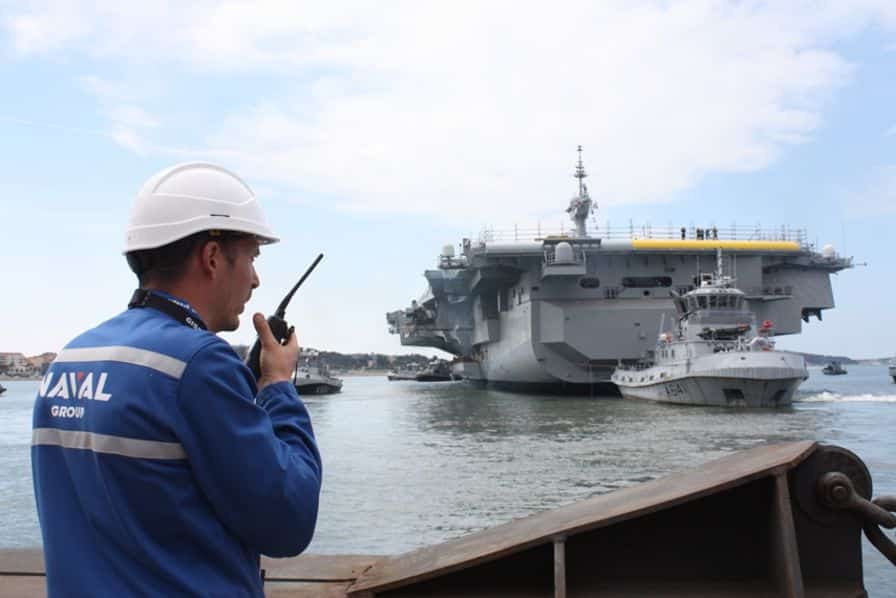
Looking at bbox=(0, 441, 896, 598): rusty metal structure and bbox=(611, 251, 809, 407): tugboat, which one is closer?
bbox=(0, 441, 896, 598): rusty metal structure

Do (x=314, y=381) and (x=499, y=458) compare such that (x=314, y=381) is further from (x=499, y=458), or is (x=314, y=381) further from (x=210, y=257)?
(x=210, y=257)

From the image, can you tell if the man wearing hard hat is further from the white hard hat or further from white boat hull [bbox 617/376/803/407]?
white boat hull [bbox 617/376/803/407]

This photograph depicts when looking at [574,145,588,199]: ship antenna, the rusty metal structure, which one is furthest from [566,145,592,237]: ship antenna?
the rusty metal structure

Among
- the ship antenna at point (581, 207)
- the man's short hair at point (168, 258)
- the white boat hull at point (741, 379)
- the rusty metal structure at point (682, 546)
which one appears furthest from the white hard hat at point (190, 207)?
the ship antenna at point (581, 207)

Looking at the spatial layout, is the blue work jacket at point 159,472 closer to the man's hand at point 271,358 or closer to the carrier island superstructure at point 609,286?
the man's hand at point 271,358

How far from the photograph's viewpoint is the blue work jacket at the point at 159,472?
52.7 inches

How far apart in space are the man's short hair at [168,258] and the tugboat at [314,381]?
138 feet

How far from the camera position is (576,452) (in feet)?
45.7

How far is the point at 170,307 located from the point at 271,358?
0.23 meters

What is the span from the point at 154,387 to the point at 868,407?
27.3 metres

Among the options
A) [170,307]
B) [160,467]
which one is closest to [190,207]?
[170,307]

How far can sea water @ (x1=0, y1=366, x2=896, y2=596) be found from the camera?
8242 millimetres

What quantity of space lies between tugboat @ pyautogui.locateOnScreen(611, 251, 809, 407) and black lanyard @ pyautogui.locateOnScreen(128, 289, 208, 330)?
23.9 m

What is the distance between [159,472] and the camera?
1.35 m
